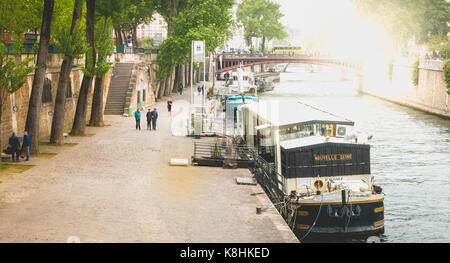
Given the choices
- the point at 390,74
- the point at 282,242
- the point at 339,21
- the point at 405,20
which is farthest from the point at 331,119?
the point at 339,21

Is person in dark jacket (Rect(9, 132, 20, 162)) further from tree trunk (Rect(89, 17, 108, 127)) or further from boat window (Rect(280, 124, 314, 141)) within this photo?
tree trunk (Rect(89, 17, 108, 127))

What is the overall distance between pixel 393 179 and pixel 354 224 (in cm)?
1150

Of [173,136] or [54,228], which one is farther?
[173,136]

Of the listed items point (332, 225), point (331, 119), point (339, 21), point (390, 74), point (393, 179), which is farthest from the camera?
point (339, 21)

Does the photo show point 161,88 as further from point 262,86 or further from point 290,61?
point 290,61

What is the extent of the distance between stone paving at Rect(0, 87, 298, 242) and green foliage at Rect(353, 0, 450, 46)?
65.9 m

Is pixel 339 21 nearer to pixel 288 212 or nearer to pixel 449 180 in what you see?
pixel 449 180

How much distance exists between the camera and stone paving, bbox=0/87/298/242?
16.5 metres

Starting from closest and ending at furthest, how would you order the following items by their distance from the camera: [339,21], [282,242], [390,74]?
[282,242] < [390,74] < [339,21]

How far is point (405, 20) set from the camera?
8838 centimetres

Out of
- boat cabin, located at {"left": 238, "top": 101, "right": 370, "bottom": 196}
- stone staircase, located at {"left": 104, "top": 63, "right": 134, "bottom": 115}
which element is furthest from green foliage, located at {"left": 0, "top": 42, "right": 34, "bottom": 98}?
stone staircase, located at {"left": 104, "top": 63, "right": 134, "bottom": 115}

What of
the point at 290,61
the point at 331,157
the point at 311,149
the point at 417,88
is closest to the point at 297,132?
the point at 311,149

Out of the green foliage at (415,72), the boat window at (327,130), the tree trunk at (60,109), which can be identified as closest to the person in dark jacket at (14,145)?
the tree trunk at (60,109)

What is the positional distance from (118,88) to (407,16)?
5160 centimetres
